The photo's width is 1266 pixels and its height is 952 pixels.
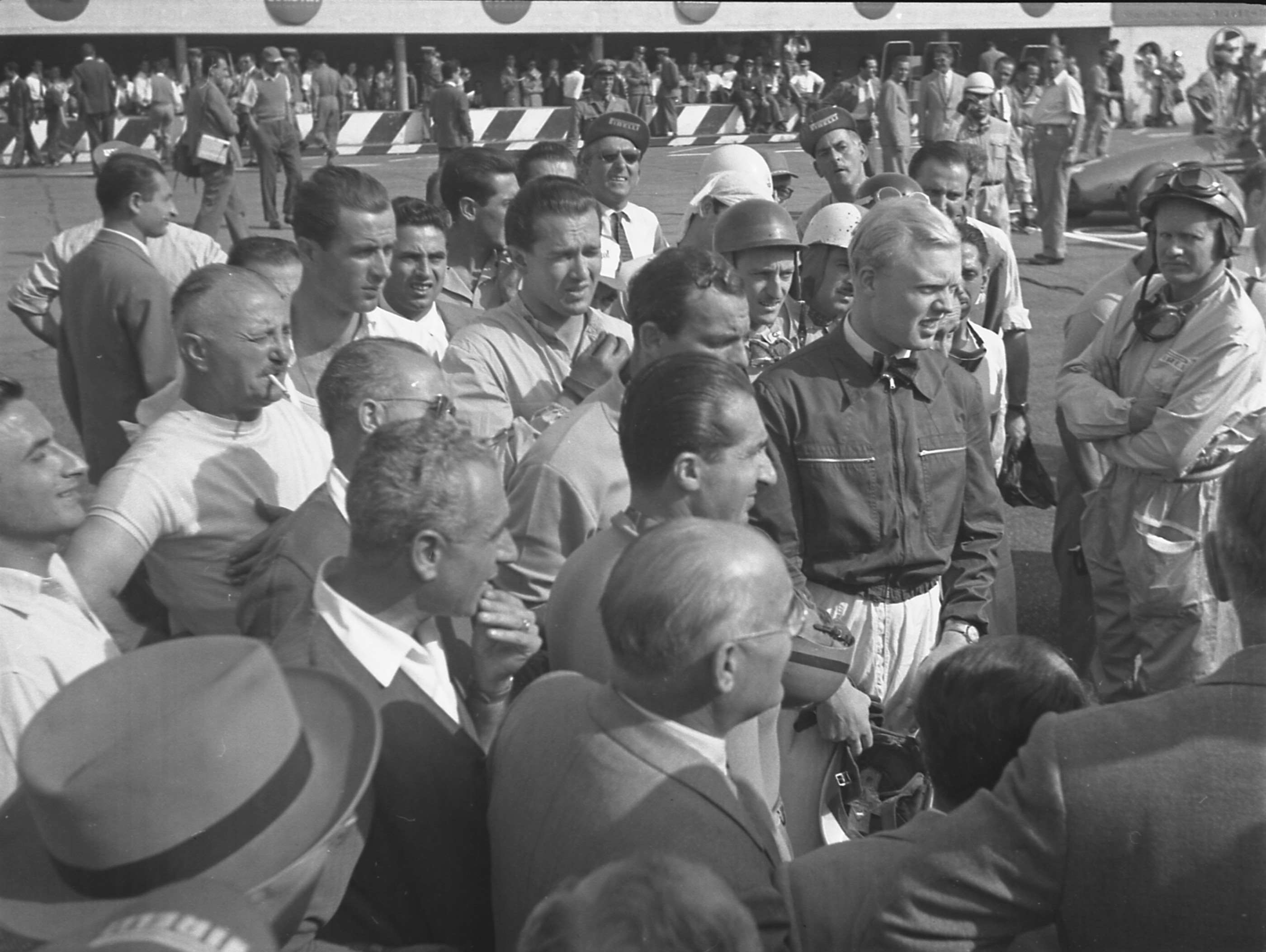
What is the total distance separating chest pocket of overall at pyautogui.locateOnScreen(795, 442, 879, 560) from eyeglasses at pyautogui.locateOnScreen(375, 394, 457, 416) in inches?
35.5

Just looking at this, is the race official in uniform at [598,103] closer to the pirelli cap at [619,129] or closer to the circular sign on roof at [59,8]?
the pirelli cap at [619,129]

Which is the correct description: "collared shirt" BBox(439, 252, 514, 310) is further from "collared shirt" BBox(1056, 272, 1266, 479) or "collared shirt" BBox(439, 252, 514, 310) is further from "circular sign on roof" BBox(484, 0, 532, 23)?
"circular sign on roof" BBox(484, 0, 532, 23)

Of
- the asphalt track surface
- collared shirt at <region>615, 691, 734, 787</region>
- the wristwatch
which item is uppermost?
collared shirt at <region>615, 691, 734, 787</region>

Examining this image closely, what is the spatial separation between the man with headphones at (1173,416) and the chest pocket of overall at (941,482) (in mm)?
991

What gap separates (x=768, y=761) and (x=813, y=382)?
3.64 feet

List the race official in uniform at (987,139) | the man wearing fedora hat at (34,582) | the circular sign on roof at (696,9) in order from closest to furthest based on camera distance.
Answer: the man wearing fedora hat at (34,582), the race official in uniform at (987,139), the circular sign on roof at (696,9)

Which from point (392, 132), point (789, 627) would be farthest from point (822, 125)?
point (392, 132)

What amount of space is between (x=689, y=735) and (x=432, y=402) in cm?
138

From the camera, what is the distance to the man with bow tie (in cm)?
333

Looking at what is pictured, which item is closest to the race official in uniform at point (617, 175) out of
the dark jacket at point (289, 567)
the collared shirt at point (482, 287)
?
the collared shirt at point (482, 287)

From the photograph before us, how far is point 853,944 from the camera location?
1.95m

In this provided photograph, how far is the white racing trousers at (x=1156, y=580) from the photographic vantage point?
13.6ft

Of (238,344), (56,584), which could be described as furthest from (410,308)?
(56,584)

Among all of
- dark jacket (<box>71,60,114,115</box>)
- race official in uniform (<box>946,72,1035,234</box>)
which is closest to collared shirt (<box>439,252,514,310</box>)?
race official in uniform (<box>946,72,1035,234</box>)
